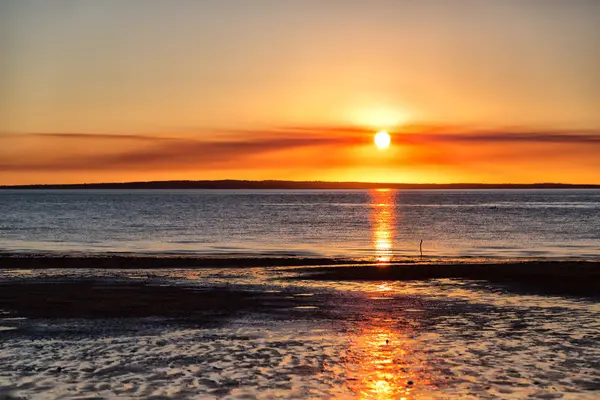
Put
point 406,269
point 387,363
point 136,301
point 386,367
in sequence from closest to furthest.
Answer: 1. point 386,367
2. point 387,363
3. point 136,301
4. point 406,269

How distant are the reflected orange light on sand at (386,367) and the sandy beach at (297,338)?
3 cm

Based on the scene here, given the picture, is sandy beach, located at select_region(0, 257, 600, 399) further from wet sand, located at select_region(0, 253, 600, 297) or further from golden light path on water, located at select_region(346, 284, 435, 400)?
wet sand, located at select_region(0, 253, 600, 297)

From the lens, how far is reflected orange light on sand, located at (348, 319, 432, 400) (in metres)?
14.4

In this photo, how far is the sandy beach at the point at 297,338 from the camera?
14.8 m

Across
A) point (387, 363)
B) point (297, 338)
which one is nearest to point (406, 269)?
point (297, 338)

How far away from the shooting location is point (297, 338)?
65.0ft

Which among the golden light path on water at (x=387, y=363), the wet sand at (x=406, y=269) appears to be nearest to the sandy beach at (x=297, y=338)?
the golden light path on water at (x=387, y=363)

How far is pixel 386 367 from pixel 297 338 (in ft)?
12.6

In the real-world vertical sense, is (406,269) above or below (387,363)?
below

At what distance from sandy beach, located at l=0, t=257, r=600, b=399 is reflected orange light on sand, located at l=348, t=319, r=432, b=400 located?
0.11ft

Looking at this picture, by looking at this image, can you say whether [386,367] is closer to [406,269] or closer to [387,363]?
[387,363]

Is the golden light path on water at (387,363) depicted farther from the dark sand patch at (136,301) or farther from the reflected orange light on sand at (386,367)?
the dark sand patch at (136,301)

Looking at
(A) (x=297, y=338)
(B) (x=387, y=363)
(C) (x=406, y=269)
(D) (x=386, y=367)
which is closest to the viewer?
(D) (x=386, y=367)

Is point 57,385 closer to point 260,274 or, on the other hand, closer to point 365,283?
point 365,283
